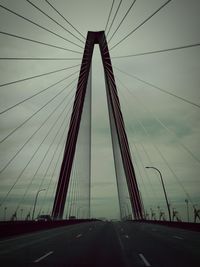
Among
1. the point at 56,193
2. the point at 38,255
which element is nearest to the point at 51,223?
the point at 56,193

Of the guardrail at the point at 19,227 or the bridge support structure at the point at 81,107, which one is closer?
the guardrail at the point at 19,227

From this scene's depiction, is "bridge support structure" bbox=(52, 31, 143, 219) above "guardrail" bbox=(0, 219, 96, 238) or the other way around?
above

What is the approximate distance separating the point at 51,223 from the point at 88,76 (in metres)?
16.0

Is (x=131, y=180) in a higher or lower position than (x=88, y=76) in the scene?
lower

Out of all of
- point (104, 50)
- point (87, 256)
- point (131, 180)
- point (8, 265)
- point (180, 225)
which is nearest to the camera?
point (8, 265)

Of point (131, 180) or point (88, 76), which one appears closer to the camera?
point (88, 76)

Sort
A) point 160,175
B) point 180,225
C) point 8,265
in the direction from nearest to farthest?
point 8,265
point 180,225
point 160,175

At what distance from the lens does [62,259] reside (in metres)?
9.98

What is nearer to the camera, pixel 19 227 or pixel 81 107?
pixel 19 227

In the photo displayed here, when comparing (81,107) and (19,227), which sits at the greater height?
(81,107)

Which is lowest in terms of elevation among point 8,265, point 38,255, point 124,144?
point 8,265

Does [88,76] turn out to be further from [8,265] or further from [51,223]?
[8,265]

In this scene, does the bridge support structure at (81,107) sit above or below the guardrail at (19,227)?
above

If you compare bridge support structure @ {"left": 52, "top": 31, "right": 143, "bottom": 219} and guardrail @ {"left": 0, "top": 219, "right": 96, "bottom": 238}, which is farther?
bridge support structure @ {"left": 52, "top": 31, "right": 143, "bottom": 219}
